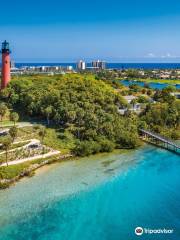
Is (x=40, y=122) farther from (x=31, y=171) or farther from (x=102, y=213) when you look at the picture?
(x=102, y=213)

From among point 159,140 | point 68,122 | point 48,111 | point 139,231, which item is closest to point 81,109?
point 68,122

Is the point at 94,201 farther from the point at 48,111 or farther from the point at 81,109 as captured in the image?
the point at 48,111

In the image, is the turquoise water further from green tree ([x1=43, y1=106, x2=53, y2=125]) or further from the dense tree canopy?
green tree ([x1=43, y1=106, x2=53, y2=125])

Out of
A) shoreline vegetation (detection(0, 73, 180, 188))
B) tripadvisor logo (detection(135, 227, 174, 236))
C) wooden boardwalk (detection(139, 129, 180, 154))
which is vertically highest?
shoreline vegetation (detection(0, 73, 180, 188))

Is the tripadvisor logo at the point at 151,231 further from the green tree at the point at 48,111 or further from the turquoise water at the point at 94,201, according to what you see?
the green tree at the point at 48,111

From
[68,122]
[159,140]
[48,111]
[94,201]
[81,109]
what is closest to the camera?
[94,201]

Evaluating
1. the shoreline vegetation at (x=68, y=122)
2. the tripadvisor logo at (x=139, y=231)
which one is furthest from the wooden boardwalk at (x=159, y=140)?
the tripadvisor logo at (x=139, y=231)

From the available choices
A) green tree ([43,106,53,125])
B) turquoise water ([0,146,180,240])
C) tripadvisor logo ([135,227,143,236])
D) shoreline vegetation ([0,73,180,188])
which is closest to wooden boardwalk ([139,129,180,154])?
shoreline vegetation ([0,73,180,188])
